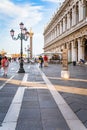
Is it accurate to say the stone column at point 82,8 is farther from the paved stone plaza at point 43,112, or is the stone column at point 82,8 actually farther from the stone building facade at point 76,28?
the paved stone plaza at point 43,112

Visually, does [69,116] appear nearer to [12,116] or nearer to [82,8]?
[12,116]

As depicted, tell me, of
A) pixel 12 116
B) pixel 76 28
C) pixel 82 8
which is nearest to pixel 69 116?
pixel 12 116

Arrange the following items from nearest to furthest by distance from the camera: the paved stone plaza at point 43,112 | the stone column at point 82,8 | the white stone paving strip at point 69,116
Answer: the white stone paving strip at point 69,116 < the paved stone plaza at point 43,112 < the stone column at point 82,8

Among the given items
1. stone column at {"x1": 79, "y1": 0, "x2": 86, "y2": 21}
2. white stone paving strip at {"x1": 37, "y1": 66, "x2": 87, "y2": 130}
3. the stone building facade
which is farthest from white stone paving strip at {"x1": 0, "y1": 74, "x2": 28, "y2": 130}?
stone column at {"x1": 79, "y1": 0, "x2": 86, "y2": 21}

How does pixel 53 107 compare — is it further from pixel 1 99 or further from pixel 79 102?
pixel 1 99

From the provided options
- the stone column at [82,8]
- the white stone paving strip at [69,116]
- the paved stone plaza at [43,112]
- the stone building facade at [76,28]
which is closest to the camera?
the white stone paving strip at [69,116]

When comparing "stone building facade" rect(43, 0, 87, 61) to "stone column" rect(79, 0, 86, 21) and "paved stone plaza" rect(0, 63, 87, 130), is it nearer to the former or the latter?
"stone column" rect(79, 0, 86, 21)

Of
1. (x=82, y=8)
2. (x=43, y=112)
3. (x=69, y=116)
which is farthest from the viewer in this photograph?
(x=82, y=8)

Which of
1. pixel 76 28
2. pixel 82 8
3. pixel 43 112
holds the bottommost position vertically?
pixel 43 112

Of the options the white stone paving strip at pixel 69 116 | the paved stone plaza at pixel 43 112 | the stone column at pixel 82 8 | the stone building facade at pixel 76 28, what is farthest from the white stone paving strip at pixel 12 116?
the stone column at pixel 82 8

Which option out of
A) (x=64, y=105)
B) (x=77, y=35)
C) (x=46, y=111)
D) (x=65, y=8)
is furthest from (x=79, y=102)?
(x=65, y=8)

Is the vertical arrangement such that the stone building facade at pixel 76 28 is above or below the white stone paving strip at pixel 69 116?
above

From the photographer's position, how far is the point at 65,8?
71.2 m

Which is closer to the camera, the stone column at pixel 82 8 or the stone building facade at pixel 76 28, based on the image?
the stone column at pixel 82 8
